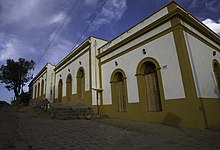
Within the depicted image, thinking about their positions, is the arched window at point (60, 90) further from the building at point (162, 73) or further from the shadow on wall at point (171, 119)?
the shadow on wall at point (171, 119)

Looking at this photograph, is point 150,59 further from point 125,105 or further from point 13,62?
point 13,62

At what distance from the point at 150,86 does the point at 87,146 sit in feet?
17.2

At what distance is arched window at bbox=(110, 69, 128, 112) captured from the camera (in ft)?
30.4

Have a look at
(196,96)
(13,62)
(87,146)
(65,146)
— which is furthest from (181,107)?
(13,62)

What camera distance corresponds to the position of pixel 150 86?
791 centimetres

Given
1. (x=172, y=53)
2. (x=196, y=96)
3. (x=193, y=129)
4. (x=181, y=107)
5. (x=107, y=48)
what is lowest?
(x=193, y=129)

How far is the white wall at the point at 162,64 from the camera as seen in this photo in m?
6.52

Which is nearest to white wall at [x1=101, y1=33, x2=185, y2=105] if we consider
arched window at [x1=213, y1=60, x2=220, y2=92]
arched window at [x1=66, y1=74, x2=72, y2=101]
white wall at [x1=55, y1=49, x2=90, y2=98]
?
white wall at [x1=55, y1=49, x2=90, y2=98]

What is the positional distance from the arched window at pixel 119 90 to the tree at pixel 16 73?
22659 millimetres

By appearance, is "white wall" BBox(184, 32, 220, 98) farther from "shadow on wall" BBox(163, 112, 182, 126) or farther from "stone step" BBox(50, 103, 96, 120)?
"stone step" BBox(50, 103, 96, 120)

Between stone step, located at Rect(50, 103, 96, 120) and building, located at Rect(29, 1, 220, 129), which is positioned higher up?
building, located at Rect(29, 1, 220, 129)

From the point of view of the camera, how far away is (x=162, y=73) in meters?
7.07

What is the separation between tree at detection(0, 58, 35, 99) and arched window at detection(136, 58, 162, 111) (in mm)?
24981

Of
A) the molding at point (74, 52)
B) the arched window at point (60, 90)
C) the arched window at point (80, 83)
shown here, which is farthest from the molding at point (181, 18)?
the arched window at point (60, 90)
